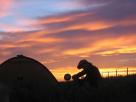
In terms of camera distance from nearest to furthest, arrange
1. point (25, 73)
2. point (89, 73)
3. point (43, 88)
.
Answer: point (43, 88) < point (89, 73) < point (25, 73)

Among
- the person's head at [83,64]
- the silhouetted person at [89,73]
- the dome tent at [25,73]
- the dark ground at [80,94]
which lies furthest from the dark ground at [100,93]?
the dome tent at [25,73]

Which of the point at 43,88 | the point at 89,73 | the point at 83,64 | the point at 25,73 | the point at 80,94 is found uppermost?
the point at 83,64

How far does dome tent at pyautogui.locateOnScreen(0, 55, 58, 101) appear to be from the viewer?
26.7m

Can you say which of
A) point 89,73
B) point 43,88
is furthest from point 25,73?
point 89,73

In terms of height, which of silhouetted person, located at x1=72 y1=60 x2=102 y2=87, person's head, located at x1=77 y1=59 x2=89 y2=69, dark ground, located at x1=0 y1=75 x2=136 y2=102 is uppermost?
person's head, located at x1=77 y1=59 x2=89 y2=69

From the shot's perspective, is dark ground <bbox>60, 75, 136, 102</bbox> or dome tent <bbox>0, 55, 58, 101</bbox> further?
dome tent <bbox>0, 55, 58, 101</bbox>

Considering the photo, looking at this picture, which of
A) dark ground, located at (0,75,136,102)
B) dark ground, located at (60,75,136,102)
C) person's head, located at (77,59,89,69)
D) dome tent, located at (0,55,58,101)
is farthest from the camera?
dome tent, located at (0,55,58,101)

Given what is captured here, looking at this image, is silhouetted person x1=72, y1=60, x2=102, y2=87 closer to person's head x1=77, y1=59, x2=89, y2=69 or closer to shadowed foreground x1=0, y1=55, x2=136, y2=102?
person's head x1=77, y1=59, x2=89, y2=69

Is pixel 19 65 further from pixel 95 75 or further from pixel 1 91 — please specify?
pixel 1 91

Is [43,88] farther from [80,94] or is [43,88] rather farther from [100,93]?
[100,93]

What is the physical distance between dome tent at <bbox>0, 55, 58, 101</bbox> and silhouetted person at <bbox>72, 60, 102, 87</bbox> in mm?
1444

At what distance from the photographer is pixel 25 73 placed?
2775 cm

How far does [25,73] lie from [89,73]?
400 cm

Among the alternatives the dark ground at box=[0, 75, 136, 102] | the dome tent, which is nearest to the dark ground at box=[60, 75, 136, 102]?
the dark ground at box=[0, 75, 136, 102]
